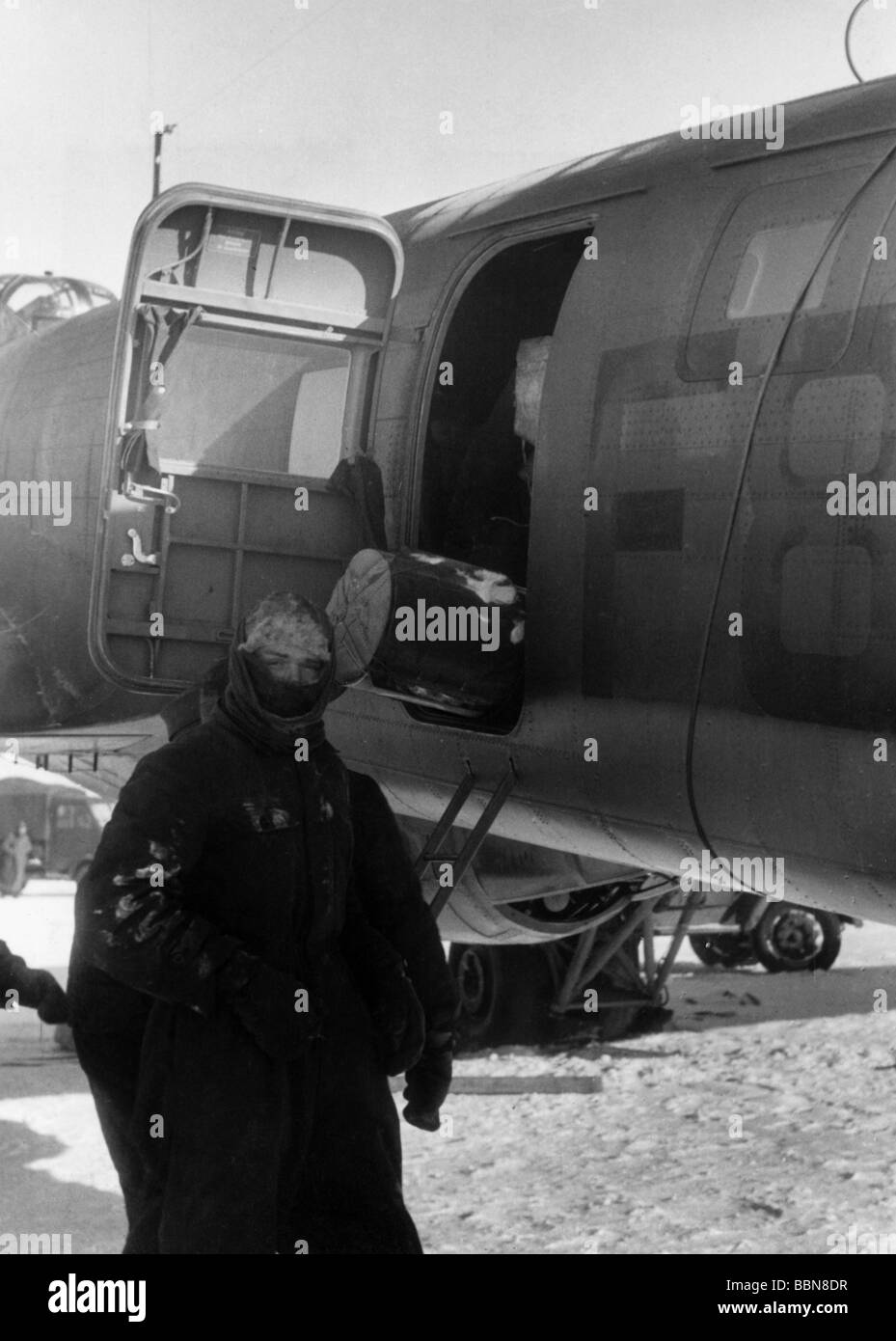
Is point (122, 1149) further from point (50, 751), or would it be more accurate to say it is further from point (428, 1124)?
point (50, 751)

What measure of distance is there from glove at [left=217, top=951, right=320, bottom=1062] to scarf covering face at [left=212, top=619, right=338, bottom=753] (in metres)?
0.57

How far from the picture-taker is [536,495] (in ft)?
16.6

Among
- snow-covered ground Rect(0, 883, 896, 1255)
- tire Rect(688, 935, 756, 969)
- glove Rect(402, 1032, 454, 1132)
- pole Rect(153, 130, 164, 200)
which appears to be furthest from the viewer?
tire Rect(688, 935, 756, 969)

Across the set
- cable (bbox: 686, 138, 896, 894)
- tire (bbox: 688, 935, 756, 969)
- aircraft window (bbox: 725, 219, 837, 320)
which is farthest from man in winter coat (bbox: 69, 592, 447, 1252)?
tire (bbox: 688, 935, 756, 969)

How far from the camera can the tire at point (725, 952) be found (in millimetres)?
13914

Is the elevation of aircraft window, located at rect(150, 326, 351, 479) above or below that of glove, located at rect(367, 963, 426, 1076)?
above

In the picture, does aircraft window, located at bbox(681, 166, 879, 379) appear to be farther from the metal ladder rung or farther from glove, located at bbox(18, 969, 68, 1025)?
glove, located at bbox(18, 969, 68, 1025)

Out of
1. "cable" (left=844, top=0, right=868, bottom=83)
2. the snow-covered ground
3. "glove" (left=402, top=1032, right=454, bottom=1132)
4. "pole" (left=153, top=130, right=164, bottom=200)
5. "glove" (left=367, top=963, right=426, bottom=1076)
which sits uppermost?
"pole" (left=153, top=130, right=164, bottom=200)

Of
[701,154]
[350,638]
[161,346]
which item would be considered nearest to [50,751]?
[161,346]

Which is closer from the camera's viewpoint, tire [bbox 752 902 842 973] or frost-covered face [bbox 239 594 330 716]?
frost-covered face [bbox 239 594 330 716]

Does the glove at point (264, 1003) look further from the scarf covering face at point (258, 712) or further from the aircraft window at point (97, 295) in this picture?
the aircraft window at point (97, 295)

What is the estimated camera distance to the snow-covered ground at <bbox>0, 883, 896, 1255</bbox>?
6.67m

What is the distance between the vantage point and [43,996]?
4.02 meters

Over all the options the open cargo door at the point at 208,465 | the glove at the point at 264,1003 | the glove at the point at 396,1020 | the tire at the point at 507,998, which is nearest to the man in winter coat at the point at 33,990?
the glove at the point at 264,1003
